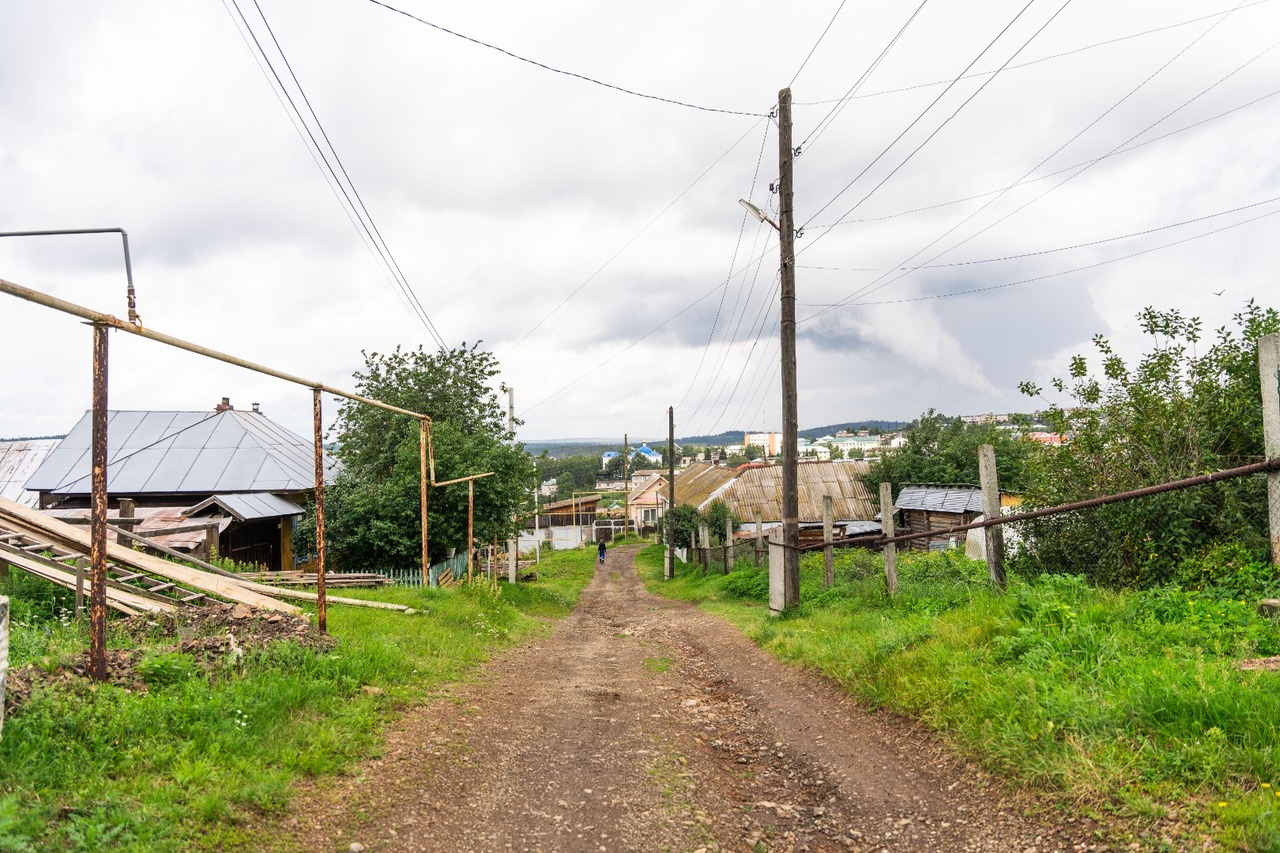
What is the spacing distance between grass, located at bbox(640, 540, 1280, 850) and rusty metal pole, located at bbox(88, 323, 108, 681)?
595cm

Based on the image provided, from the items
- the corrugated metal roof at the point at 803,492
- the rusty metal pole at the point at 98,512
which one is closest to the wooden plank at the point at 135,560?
the rusty metal pole at the point at 98,512

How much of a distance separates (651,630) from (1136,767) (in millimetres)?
9888

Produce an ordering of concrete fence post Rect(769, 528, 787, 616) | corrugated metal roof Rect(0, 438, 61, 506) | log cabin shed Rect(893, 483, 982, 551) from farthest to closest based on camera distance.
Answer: log cabin shed Rect(893, 483, 982, 551) < corrugated metal roof Rect(0, 438, 61, 506) < concrete fence post Rect(769, 528, 787, 616)

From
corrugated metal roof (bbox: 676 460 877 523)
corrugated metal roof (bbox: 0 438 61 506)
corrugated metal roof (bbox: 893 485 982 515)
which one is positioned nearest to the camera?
corrugated metal roof (bbox: 0 438 61 506)

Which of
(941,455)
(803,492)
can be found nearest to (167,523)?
(803,492)

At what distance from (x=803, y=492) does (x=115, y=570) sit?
3142 cm

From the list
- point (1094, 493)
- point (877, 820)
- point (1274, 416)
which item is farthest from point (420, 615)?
point (1274, 416)

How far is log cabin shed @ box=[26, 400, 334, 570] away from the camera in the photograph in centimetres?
1984

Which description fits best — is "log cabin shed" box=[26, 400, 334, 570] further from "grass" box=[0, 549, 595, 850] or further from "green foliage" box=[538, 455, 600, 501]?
"green foliage" box=[538, 455, 600, 501]

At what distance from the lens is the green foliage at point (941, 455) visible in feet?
119

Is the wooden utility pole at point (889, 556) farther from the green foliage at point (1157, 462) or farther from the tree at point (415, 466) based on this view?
the tree at point (415, 466)

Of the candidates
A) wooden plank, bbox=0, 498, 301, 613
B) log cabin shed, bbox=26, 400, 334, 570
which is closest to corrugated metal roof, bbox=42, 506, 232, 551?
log cabin shed, bbox=26, 400, 334, 570

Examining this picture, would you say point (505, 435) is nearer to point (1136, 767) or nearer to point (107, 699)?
point (107, 699)

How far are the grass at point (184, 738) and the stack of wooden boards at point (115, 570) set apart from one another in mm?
962
